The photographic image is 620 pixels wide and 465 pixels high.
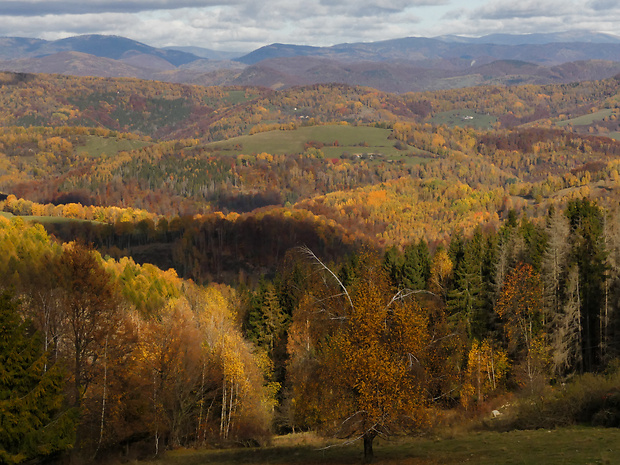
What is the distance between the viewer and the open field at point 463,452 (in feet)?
99.1

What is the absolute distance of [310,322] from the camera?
31.3m

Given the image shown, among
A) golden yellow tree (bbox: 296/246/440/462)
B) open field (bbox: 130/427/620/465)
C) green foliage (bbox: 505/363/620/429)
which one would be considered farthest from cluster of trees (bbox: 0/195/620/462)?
green foliage (bbox: 505/363/620/429)

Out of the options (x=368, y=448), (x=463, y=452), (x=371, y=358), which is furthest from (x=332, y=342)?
(x=463, y=452)

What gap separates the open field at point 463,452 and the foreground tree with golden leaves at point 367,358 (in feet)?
15.1

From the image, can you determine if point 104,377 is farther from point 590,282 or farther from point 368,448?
point 590,282

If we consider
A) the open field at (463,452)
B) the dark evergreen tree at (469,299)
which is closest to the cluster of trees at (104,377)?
A: the open field at (463,452)

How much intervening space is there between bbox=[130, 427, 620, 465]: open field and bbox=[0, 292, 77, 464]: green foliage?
8.24 metres

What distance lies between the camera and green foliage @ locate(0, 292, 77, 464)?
32.5 meters

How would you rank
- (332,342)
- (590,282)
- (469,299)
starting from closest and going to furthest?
(332,342)
(590,282)
(469,299)

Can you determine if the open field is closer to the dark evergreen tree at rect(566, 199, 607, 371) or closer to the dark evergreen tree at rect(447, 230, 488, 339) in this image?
the dark evergreen tree at rect(447, 230, 488, 339)

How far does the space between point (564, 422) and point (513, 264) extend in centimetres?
2872

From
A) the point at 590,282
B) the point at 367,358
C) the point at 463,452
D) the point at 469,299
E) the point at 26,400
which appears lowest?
the point at 469,299

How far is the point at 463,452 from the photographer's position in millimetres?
34562

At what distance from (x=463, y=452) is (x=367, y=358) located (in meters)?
10.3
